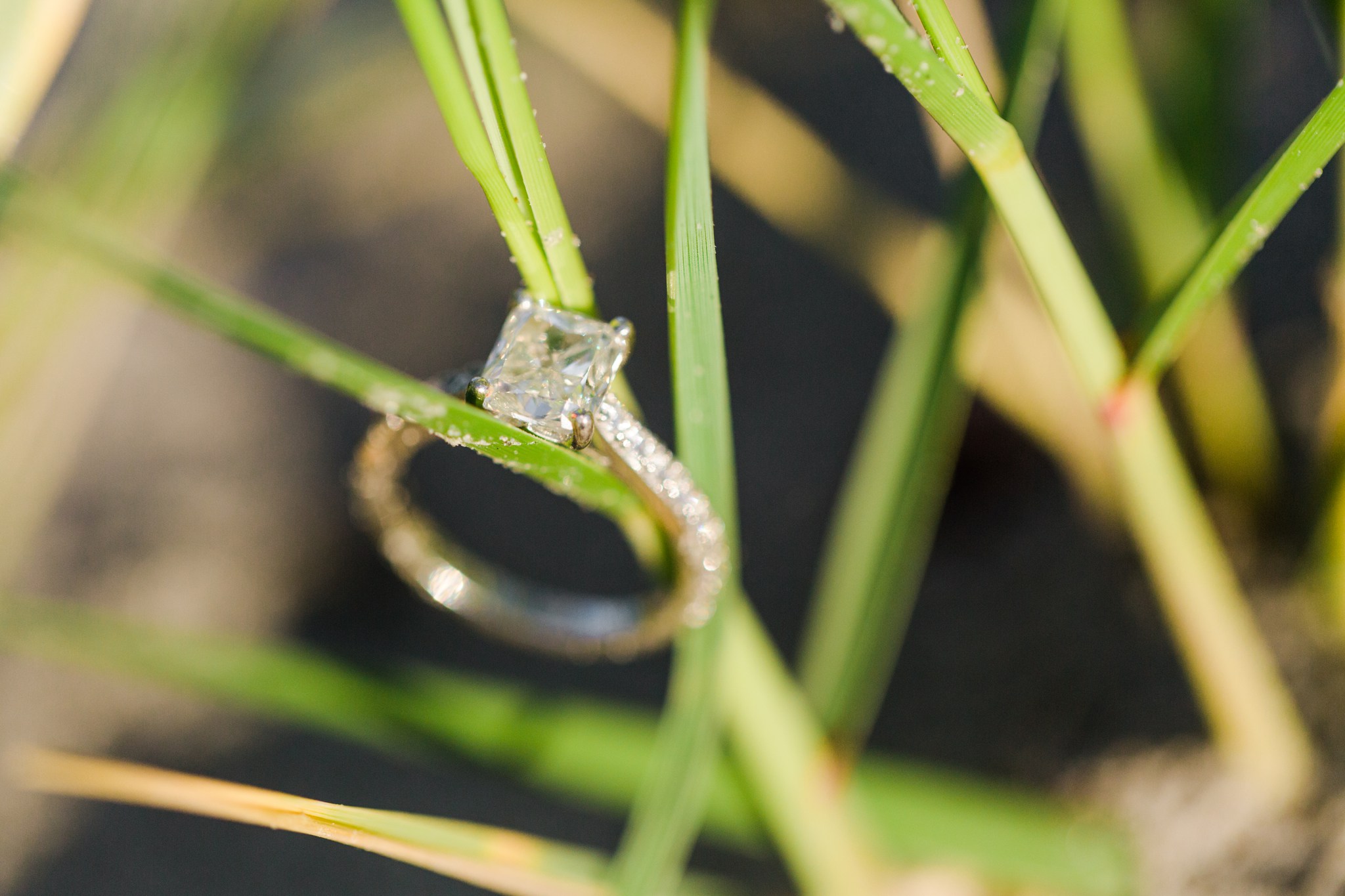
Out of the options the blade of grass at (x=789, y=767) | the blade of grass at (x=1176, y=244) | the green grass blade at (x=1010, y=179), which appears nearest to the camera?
the green grass blade at (x=1010, y=179)

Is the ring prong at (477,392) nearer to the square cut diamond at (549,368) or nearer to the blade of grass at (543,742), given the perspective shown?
the square cut diamond at (549,368)

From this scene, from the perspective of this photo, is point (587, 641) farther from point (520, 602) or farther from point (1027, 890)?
point (1027, 890)

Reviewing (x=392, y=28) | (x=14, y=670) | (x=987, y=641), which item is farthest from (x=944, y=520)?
(x=14, y=670)

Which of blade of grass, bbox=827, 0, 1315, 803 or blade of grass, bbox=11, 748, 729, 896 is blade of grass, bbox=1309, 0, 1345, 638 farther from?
blade of grass, bbox=11, 748, 729, 896

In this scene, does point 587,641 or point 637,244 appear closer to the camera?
point 587,641

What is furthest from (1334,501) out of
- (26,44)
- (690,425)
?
(26,44)

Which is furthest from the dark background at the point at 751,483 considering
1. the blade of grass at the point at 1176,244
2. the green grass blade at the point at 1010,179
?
the green grass blade at the point at 1010,179

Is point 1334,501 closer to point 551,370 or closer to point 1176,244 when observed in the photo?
point 1176,244
